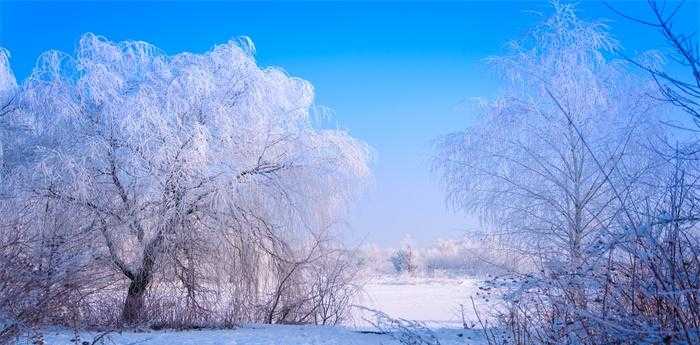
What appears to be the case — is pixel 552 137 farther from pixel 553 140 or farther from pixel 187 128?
pixel 187 128

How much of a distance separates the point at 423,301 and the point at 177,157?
10885 mm

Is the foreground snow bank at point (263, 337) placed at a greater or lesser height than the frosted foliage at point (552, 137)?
lesser

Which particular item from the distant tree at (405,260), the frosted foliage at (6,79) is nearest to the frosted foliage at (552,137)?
the frosted foliage at (6,79)

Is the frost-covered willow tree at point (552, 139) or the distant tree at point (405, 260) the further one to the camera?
the distant tree at point (405, 260)

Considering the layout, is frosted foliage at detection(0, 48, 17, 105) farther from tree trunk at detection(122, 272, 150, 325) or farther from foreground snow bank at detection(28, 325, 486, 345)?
foreground snow bank at detection(28, 325, 486, 345)

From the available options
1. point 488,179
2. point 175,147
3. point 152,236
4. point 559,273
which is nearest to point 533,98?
point 488,179

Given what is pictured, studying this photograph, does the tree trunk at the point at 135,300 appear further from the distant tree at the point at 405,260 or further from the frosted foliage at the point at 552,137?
the distant tree at the point at 405,260

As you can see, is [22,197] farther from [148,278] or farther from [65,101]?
[148,278]

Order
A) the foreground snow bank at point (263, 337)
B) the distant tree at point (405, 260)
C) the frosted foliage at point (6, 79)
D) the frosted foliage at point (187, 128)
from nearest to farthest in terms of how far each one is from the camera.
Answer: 1. the foreground snow bank at point (263, 337)
2. the frosted foliage at point (187, 128)
3. the frosted foliage at point (6, 79)
4. the distant tree at point (405, 260)

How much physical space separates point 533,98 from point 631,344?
31.6ft

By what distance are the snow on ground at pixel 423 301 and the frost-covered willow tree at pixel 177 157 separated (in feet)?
9.20

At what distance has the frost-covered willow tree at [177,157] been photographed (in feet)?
36.4

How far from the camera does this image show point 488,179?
12.1 m

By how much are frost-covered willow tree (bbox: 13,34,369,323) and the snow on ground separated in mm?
2805
